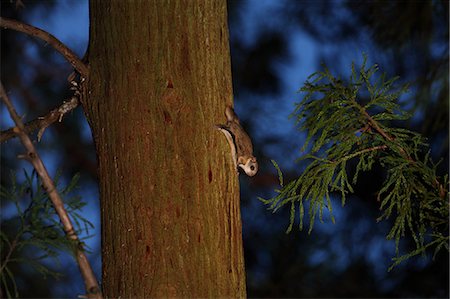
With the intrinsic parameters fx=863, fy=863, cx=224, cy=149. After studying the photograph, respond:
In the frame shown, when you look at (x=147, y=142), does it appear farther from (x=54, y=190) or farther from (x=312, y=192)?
(x=312, y=192)

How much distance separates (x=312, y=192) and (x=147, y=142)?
1.06ft

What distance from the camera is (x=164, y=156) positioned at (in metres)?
1.19

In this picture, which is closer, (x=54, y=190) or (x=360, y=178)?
(x=54, y=190)

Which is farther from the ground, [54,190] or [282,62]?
[282,62]

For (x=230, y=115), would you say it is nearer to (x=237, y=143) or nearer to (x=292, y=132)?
(x=237, y=143)

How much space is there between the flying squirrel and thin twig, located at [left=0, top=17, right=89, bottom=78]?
A: 23 centimetres

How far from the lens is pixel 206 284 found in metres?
1.18

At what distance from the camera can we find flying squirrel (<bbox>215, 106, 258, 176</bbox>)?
1.23 meters

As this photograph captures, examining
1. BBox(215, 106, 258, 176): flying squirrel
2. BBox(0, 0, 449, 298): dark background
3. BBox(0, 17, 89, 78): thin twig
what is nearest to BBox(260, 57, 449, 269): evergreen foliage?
BBox(215, 106, 258, 176): flying squirrel

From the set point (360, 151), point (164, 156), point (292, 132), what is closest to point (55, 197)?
point (164, 156)

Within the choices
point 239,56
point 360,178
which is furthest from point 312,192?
point 239,56

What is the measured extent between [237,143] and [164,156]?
4.6 inches

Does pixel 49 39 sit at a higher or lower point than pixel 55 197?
higher

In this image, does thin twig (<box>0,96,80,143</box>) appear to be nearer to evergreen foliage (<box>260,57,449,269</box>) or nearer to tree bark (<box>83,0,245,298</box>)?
tree bark (<box>83,0,245,298</box>)
